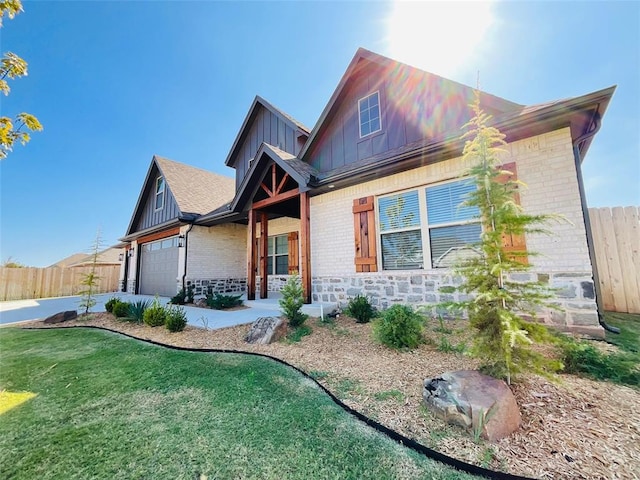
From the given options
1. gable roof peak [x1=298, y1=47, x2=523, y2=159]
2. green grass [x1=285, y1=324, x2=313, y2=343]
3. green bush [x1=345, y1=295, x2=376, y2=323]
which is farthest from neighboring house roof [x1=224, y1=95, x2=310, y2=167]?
green grass [x1=285, y1=324, x2=313, y2=343]

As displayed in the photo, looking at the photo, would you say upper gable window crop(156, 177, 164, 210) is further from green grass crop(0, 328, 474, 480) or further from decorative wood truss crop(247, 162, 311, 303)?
green grass crop(0, 328, 474, 480)

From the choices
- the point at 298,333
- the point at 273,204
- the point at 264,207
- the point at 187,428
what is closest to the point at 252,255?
the point at 264,207

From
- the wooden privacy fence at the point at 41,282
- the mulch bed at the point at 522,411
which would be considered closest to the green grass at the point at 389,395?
the mulch bed at the point at 522,411

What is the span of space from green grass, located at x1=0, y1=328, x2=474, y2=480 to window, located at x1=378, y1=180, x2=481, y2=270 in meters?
3.86

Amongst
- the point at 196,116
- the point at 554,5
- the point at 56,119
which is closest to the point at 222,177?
the point at 196,116

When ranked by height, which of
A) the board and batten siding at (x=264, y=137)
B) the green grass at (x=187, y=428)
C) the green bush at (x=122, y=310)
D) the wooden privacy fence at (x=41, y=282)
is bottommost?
the green grass at (x=187, y=428)

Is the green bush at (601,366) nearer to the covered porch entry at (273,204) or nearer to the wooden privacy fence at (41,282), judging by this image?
the covered porch entry at (273,204)

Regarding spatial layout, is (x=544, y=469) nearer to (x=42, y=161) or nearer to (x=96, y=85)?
(x=96, y=85)

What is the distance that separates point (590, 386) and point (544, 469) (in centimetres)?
159

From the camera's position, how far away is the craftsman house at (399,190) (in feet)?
14.3

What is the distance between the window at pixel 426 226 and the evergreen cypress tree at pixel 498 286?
2777 millimetres

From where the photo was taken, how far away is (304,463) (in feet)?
6.05

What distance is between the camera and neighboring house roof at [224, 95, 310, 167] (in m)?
10.1

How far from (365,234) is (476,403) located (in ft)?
15.4
